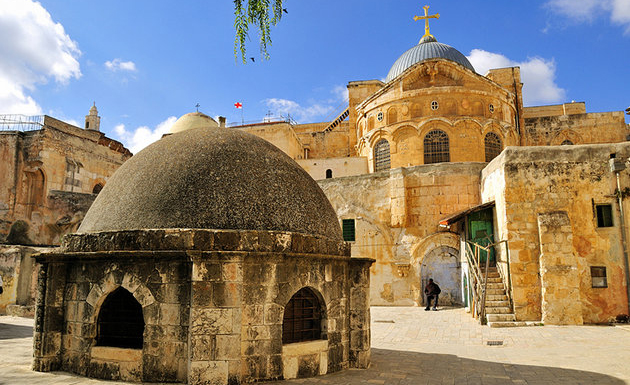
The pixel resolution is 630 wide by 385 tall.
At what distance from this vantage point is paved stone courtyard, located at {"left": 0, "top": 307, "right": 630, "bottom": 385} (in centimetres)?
693

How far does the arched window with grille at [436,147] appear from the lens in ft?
79.0

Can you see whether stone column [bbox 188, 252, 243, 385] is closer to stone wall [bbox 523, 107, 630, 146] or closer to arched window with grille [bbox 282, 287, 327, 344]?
arched window with grille [bbox 282, 287, 327, 344]

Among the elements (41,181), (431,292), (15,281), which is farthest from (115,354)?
(41,181)

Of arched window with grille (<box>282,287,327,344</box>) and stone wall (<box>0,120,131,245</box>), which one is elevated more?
→ stone wall (<box>0,120,131,245</box>)

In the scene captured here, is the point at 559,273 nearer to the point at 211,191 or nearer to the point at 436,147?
the point at 211,191

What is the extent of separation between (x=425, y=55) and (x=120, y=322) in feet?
84.0

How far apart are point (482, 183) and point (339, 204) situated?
629 cm

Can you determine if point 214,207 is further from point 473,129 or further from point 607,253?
point 473,129

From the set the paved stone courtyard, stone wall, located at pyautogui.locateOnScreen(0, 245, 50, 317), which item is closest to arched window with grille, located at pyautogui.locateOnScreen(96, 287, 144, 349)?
the paved stone courtyard

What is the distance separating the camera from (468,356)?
8.92 meters

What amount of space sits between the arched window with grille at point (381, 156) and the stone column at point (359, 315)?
1776 cm

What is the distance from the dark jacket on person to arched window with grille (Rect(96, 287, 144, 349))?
12.4 m

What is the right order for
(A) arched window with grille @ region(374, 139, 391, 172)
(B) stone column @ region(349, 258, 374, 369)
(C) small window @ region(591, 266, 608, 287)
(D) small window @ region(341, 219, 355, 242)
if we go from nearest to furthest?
(B) stone column @ region(349, 258, 374, 369)
(C) small window @ region(591, 266, 608, 287)
(D) small window @ region(341, 219, 355, 242)
(A) arched window with grille @ region(374, 139, 391, 172)

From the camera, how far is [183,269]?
20.8ft
